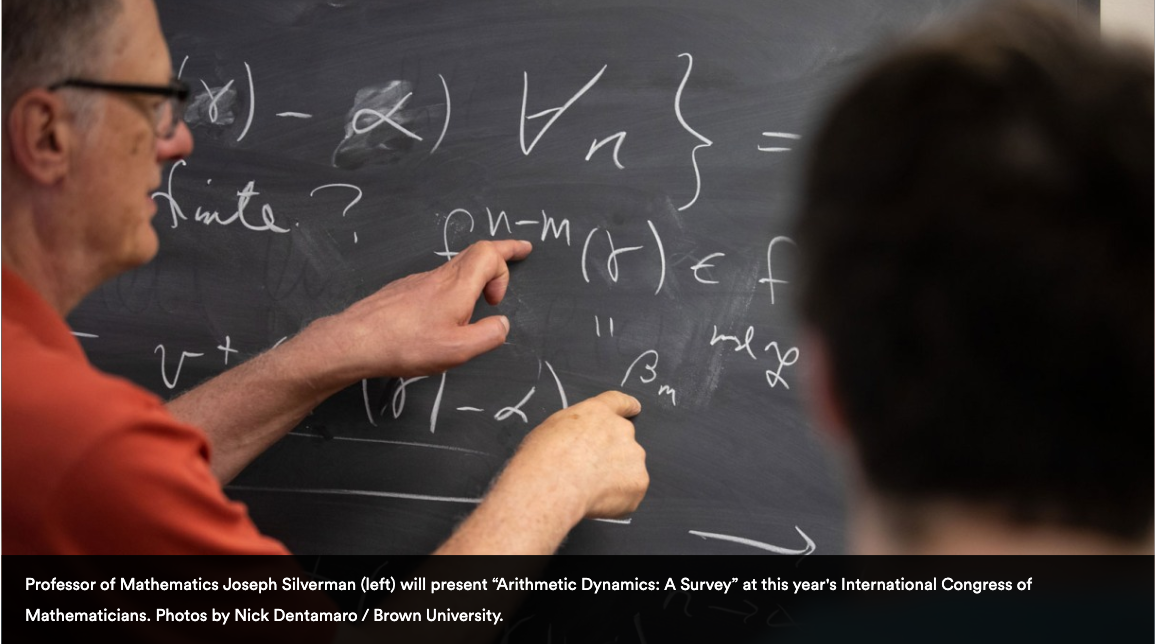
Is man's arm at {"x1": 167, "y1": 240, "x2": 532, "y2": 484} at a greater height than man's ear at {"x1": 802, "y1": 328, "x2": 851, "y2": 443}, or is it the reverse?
man's ear at {"x1": 802, "y1": 328, "x2": 851, "y2": 443}

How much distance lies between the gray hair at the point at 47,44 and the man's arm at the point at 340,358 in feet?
1.59

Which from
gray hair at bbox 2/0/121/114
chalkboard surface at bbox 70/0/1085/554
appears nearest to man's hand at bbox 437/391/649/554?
chalkboard surface at bbox 70/0/1085/554

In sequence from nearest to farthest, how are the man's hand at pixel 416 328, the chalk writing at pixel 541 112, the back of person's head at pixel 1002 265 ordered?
1. the back of person's head at pixel 1002 265
2. the man's hand at pixel 416 328
3. the chalk writing at pixel 541 112

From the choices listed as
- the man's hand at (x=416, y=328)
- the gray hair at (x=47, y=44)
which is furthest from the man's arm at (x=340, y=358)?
the gray hair at (x=47, y=44)

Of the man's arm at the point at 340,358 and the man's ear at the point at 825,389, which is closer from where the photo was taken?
the man's ear at the point at 825,389

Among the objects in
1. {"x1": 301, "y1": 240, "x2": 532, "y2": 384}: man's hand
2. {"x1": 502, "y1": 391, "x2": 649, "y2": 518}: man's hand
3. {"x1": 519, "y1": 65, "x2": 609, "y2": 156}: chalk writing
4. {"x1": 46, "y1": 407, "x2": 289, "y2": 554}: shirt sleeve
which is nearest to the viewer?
{"x1": 46, "y1": 407, "x2": 289, "y2": 554}: shirt sleeve

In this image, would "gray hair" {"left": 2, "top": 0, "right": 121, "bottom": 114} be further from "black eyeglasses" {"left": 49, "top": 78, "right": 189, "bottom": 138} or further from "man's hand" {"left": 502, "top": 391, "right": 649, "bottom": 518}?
"man's hand" {"left": 502, "top": 391, "right": 649, "bottom": 518}

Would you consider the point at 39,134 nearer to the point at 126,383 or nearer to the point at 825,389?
the point at 126,383

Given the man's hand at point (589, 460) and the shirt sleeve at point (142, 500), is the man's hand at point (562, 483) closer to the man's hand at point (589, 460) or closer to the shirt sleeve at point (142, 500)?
the man's hand at point (589, 460)

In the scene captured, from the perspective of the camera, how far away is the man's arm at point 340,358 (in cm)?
127

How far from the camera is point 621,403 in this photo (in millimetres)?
1317

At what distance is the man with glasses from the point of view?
Answer: 2.60 feet
